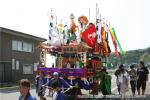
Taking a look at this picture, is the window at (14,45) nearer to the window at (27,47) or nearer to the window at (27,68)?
the window at (27,47)

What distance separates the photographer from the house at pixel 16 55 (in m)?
36.9

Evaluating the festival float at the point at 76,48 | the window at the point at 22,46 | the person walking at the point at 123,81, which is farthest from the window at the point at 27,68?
the person walking at the point at 123,81

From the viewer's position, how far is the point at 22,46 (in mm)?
41312

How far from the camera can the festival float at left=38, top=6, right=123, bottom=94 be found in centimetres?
1653

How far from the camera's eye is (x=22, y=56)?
41.2 metres

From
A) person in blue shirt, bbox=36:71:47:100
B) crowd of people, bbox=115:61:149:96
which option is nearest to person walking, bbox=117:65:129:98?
crowd of people, bbox=115:61:149:96

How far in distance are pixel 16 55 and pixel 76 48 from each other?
78.1ft

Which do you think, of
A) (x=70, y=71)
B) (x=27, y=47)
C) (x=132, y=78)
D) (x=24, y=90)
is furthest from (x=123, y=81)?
(x=27, y=47)

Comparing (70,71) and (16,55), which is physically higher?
(16,55)

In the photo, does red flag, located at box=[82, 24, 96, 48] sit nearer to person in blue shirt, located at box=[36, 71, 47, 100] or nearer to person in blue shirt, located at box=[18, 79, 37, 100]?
person in blue shirt, located at box=[36, 71, 47, 100]

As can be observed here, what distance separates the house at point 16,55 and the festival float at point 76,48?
16.1 meters

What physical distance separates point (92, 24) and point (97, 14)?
4.55 feet

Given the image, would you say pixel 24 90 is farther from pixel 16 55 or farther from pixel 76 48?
pixel 16 55

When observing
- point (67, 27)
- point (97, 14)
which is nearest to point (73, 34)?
point (67, 27)
